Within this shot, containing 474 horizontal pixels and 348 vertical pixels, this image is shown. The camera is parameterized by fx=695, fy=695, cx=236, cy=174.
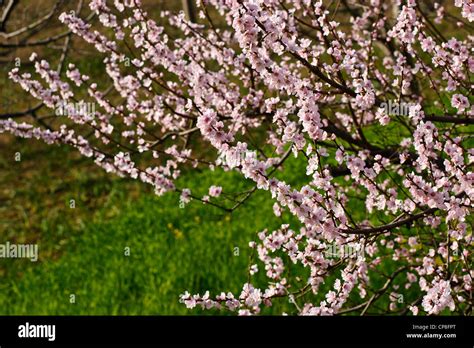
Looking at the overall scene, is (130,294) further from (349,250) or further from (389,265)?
(349,250)

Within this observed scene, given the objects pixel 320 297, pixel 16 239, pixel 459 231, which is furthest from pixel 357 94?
pixel 16 239

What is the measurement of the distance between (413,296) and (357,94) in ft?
9.69

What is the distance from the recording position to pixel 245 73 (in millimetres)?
4941
